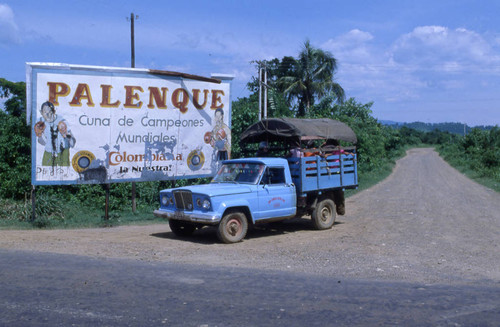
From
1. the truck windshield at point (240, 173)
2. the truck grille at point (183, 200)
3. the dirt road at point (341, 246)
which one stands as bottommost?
the dirt road at point (341, 246)

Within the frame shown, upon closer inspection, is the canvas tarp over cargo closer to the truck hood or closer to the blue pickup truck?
the blue pickup truck

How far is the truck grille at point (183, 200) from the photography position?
10.8m

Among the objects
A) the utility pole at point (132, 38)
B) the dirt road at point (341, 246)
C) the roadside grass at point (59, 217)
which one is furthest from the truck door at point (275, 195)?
the utility pole at point (132, 38)

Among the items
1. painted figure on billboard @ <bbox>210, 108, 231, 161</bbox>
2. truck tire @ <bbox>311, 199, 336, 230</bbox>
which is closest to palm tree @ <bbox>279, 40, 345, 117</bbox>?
painted figure on billboard @ <bbox>210, 108, 231, 161</bbox>

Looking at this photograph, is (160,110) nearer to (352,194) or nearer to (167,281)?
(167,281)

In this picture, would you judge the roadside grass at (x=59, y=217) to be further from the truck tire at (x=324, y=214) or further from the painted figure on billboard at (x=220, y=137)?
the truck tire at (x=324, y=214)

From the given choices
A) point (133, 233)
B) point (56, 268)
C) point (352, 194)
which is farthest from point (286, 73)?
point (56, 268)

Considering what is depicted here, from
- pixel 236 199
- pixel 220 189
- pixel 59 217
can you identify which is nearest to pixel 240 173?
pixel 220 189

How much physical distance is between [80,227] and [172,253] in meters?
4.49

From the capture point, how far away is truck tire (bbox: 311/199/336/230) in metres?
12.9

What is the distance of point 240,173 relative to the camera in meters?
11.9

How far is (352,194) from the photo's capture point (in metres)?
23.4

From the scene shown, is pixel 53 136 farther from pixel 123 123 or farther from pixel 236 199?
pixel 236 199

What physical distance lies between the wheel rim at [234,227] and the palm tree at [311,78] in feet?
111
